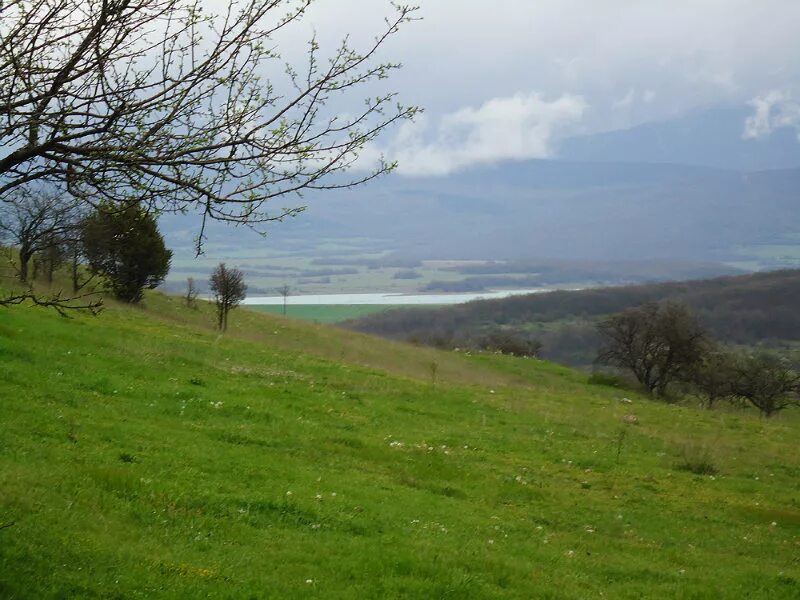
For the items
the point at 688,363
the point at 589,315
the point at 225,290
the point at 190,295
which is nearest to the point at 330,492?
the point at 225,290

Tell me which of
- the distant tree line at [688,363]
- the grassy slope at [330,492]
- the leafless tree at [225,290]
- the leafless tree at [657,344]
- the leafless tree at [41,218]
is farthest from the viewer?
the leafless tree at [657,344]

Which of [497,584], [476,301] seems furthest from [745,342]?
[497,584]

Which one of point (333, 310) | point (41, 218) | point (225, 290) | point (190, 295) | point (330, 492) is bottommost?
point (333, 310)

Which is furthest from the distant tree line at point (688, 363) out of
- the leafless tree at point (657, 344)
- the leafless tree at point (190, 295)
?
the leafless tree at point (190, 295)

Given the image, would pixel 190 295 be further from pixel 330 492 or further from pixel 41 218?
pixel 330 492

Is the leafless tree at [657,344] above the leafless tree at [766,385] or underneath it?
above

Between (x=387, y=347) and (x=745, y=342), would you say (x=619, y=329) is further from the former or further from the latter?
(x=745, y=342)

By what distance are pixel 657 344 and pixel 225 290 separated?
29527 mm

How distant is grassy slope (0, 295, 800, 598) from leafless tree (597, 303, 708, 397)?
26.7 meters

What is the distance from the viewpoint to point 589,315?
15462 centimetres

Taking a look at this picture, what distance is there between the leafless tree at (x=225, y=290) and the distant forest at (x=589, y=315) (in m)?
70.1

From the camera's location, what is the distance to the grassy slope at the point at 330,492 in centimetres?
836

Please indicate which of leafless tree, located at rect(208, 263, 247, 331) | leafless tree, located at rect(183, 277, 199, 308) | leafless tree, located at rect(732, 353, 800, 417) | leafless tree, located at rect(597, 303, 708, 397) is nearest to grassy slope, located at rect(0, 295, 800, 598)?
leafless tree, located at rect(208, 263, 247, 331)

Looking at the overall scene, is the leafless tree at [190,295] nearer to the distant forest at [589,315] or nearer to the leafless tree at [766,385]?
the leafless tree at [766,385]
